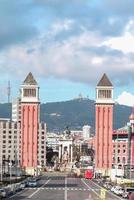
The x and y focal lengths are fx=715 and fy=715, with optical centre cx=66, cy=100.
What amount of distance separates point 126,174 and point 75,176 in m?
26.4

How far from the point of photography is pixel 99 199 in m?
73.4

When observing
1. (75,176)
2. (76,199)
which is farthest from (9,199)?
(75,176)

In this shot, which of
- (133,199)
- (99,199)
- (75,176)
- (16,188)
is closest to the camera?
(133,199)

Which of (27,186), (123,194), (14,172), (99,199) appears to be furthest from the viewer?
(14,172)

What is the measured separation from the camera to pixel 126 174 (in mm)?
170125

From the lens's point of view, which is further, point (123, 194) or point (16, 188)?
point (16, 188)

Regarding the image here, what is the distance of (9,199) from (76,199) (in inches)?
281

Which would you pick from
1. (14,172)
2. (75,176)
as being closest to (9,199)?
(14,172)

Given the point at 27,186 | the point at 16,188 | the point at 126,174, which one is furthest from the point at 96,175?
the point at 16,188

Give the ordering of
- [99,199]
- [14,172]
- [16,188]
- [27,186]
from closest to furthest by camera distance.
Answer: [99,199]
[16,188]
[27,186]
[14,172]

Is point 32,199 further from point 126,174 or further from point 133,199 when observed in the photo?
point 126,174

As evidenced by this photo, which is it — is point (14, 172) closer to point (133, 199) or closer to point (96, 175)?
point (96, 175)

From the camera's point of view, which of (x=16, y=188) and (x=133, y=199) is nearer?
(x=133, y=199)

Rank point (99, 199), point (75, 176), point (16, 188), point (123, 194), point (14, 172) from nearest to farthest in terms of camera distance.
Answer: point (99, 199), point (123, 194), point (16, 188), point (14, 172), point (75, 176)
